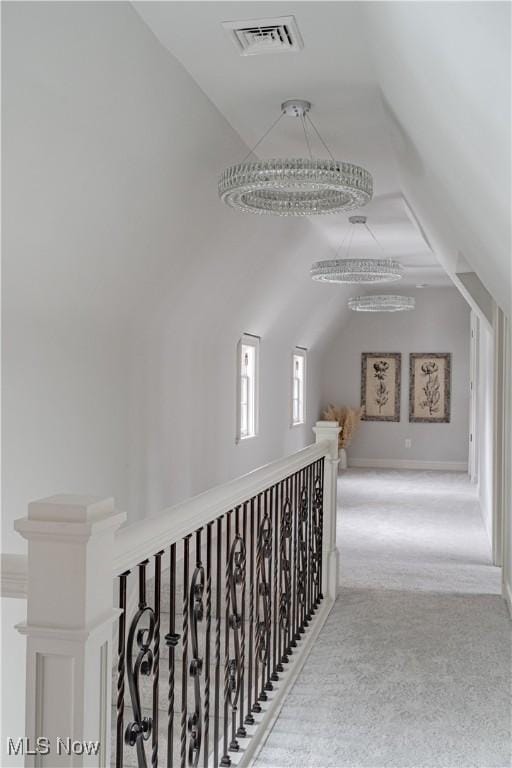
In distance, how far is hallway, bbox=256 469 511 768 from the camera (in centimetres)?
274

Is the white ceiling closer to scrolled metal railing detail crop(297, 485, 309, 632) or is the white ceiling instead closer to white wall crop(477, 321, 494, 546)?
scrolled metal railing detail crop(297, 485, 309, 632)

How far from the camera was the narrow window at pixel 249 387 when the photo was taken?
8.30 m

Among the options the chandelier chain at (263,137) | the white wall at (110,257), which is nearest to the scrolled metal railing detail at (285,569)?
the white wall at (110,257)

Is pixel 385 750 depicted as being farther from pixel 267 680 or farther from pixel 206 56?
pixel 206 56

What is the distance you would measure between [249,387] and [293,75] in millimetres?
5102

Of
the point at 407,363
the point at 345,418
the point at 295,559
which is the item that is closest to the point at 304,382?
the point at 345,418

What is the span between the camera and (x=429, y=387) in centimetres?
1202

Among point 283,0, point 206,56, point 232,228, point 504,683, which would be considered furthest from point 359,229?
point 504,683

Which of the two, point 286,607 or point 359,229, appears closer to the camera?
point 286,607

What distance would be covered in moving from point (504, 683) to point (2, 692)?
2389 millimetres

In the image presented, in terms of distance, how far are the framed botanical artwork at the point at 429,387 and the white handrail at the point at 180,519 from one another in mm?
9336

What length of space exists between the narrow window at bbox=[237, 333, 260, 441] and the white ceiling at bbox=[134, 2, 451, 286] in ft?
9.94

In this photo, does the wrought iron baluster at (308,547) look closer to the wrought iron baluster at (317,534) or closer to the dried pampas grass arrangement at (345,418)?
the wrought iron baluster at (317,534)

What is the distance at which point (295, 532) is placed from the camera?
376cm
